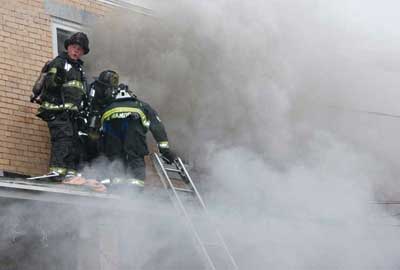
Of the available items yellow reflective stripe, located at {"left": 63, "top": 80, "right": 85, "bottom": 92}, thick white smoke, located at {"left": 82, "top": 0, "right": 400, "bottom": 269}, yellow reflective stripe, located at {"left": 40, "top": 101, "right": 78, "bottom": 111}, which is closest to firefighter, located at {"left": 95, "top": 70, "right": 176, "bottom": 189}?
yellow reflective stripe, located at {"left": 63, "top": 80, "right": 85, "bottom": 92}

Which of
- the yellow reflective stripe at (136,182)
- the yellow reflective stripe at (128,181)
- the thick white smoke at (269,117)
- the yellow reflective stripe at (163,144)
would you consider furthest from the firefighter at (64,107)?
the thick white smoke at (269,117)

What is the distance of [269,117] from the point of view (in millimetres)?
10742

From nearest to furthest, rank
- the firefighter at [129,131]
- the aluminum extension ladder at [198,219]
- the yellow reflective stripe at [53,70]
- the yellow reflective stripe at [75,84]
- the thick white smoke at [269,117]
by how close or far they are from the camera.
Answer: the aluminum extension ladder at [198,219], the yellow reflective stripe at [53,70], the yellow reflective stripe at [75,84], the firefighter at [129,131], the thick white smoke at [269,117]

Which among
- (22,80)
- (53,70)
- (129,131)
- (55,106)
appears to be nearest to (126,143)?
(129,131)

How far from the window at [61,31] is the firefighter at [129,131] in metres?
1.04

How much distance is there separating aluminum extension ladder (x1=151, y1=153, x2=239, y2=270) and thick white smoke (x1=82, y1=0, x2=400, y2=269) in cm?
81

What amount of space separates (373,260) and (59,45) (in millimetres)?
4867

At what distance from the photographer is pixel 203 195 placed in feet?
34.3

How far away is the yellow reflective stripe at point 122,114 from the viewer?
920 centimetres

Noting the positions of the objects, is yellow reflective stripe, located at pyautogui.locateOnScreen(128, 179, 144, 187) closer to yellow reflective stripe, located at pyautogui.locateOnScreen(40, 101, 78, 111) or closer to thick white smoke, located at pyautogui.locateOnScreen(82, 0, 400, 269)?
yellow reflective stripe, located at pyautogui.locateOnScreen(40, 101, 78, 111)

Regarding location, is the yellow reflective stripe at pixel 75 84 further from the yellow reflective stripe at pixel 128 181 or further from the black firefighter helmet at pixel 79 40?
the yellow reflective stripe at pixel 128 181

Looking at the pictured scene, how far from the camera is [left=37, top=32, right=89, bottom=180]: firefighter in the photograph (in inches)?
353

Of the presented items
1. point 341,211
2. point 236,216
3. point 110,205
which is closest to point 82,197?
point 110,205

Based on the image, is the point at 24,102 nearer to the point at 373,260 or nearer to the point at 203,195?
the point at 203,195
